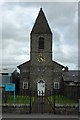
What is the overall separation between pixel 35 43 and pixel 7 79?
8.24 m

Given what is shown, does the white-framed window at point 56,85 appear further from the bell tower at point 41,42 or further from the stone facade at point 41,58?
the bell tower at point 41,42

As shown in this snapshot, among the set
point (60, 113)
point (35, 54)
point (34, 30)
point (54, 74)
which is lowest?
point (60, 113)

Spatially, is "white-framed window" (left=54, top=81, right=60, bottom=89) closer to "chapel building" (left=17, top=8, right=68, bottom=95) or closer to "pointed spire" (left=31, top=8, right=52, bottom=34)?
"chapel building" (left=17, top=8, right=68, bottom=95)

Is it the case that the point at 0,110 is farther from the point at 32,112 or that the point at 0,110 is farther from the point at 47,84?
the point at 47,84

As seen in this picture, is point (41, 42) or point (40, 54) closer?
point (40, 54)

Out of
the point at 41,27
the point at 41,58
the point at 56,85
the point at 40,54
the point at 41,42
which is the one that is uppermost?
the point at 41,27

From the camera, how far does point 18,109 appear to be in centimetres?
1457

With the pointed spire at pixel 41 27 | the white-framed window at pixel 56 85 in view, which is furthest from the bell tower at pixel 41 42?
the white-framed window at pixel 56 85

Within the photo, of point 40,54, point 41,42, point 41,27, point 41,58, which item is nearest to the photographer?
point 40,54

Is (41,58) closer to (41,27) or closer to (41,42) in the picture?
(41,42)

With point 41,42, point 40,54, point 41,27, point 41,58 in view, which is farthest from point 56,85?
point 41,27

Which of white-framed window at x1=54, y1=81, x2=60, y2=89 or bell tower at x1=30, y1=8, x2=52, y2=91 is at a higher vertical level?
bell tower at x1=30, y1=8, x2=52, y2=91

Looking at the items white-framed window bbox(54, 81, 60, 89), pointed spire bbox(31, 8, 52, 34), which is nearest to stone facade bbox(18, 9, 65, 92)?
pointed spire bbox(31, 8, 52, 34)

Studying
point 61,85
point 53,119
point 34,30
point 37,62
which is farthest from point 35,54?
point 53,119
